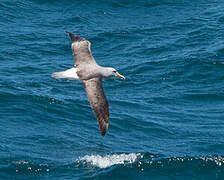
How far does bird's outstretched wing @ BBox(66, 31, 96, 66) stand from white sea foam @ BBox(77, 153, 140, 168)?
3.29m

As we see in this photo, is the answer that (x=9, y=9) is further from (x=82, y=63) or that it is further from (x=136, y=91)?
(x=82, y=63)

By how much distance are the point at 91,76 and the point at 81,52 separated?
4.54ft

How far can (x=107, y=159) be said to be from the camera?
2134cm

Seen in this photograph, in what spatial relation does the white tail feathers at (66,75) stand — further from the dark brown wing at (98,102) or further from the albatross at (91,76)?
the dark brown wing at (98,102)

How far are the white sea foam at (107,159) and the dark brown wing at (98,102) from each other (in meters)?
2.85

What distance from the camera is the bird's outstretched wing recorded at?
20.1 metres

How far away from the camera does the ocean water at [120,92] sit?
2102cm

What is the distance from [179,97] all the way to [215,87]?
184cm

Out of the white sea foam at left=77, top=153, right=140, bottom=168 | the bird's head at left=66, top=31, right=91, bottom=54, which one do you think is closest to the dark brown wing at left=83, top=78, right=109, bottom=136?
the bird's head at left=66, top=31, right=91, bottom=54

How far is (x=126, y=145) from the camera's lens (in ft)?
74.8

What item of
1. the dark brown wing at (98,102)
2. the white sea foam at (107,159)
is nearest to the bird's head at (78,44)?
the dark brown wing at (98,102)

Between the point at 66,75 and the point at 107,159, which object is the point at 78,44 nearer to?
the point at 66,75

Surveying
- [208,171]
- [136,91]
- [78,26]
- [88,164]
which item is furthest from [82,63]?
[78,26]

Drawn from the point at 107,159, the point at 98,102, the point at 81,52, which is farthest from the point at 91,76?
the point at 107,159
